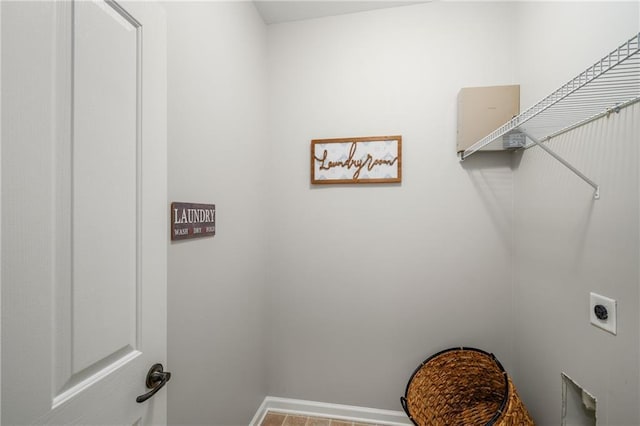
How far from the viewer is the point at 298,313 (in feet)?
6.29

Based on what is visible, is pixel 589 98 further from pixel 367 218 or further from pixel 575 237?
pixel 367 218

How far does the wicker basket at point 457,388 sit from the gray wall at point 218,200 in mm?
964

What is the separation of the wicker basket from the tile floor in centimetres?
48

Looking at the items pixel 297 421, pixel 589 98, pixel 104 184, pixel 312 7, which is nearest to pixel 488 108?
pixel 589 98

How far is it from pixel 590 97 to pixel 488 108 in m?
0.74

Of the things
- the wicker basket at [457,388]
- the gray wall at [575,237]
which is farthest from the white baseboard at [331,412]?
the gray wall at [575,237]

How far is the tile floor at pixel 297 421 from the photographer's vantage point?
5.85ft

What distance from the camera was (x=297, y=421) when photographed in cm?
181

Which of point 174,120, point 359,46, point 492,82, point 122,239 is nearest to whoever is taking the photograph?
point 122,239

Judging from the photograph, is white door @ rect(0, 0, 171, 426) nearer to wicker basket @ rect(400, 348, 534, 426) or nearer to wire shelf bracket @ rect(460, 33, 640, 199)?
wire shelf bracket @ rect(460, 33, 640, 199)

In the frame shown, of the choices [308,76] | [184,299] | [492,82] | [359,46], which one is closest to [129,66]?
[184,299]

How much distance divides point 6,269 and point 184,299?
2.25 feet

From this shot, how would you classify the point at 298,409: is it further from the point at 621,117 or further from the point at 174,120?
the point at 621,117

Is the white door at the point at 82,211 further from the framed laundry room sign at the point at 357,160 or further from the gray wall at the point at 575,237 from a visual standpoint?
the gray wall at the point at 575,237
